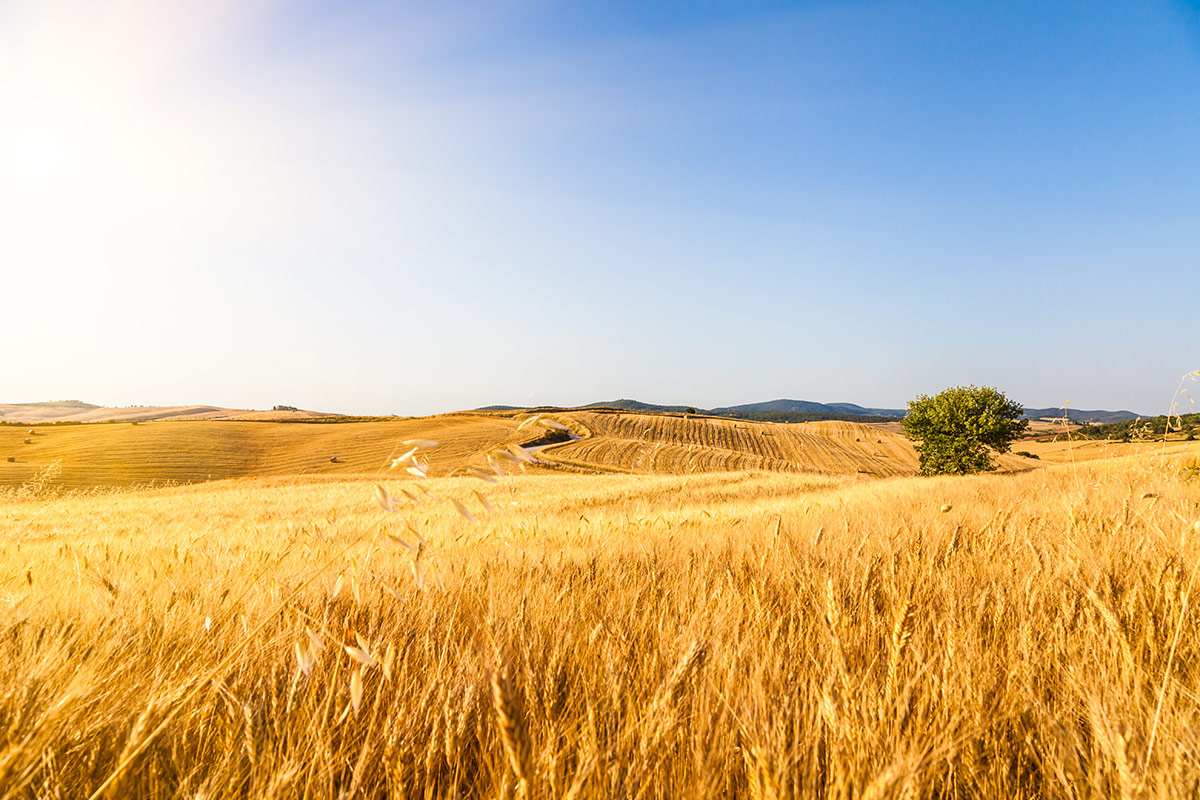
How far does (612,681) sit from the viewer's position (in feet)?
4.02

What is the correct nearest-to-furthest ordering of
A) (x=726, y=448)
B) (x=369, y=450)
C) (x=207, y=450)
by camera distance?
1. (x=207, y=450)
2. (x=369, y=450)
3. (x=726, y=448)

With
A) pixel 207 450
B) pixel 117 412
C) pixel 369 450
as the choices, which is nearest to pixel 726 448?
pixel 369 450

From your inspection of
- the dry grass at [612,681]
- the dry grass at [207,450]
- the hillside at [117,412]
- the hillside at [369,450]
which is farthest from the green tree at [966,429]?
the hillside at [117,412]

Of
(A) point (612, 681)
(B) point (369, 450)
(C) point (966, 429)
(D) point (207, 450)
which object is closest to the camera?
(A) point (612, 681)

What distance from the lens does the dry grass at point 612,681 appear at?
0.93m

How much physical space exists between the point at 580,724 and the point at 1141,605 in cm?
193

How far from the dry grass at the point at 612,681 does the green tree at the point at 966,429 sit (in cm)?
4267

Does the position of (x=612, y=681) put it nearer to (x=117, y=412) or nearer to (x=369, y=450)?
(x=369, y=450)

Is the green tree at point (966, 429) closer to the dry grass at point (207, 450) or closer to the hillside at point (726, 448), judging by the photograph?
the hillside at point (726, 448)

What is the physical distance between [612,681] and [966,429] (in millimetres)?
46230

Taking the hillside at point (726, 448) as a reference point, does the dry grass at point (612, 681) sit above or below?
above

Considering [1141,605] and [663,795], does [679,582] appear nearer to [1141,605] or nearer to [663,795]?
[663,795]

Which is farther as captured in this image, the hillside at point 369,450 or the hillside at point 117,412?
the hillside at point 117,412

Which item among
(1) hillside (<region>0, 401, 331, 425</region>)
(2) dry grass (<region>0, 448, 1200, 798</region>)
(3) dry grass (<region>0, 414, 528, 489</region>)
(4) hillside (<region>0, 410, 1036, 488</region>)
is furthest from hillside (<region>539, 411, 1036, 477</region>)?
(1) hillside (<region>0, 401, 331, 425</region>)
